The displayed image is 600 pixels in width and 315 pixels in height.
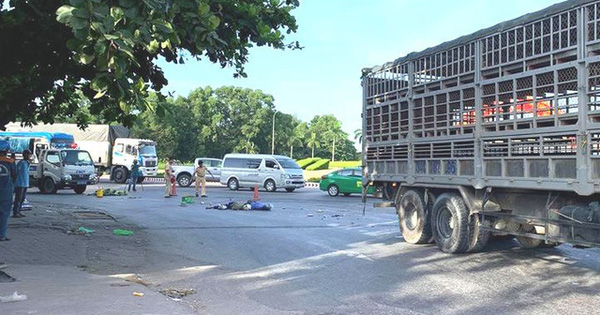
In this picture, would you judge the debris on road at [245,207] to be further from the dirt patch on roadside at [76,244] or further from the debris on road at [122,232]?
the debris on road at [122,232]

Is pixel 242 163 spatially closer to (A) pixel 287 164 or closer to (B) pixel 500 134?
(A) pixel 287 164

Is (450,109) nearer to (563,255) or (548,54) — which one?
(548,54)

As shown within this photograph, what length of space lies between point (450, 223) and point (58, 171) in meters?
20.0

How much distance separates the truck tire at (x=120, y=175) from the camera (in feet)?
114

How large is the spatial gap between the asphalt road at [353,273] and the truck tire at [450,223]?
0.23 metres

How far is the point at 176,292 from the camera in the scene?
6676mm

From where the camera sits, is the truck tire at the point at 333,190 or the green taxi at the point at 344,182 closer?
the green taxi at the point at 344,182

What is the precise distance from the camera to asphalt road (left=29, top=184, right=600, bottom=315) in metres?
6.11

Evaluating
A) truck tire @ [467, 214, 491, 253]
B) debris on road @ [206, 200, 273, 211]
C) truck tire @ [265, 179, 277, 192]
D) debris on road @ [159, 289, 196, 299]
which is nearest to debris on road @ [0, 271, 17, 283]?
debris on road @ [159, 289, 196, 299]

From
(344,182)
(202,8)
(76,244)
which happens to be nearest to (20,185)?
(76,244)

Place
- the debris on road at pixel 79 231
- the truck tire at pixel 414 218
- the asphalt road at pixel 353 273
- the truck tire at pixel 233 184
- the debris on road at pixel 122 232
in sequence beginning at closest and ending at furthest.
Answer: the asphalt road at pixel 353 273 < the truck tire at pixel 414 218 < the debris on road at pixel 79 231 < the debris on road at pixel 122 232 < the truck tire at pixel 233 184

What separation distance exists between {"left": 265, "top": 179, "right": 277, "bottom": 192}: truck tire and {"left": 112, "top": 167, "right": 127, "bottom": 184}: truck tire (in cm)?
1095

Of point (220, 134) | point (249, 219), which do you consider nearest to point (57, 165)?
point (249, 219)

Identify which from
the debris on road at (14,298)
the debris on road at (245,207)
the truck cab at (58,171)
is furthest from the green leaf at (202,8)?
the truck cab at (58,171)
